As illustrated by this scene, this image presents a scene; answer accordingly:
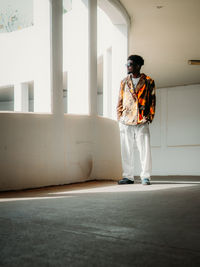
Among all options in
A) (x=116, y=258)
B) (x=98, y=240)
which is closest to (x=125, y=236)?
(x=98, y=240)

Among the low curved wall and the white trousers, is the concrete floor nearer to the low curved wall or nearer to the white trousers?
the low curved wall

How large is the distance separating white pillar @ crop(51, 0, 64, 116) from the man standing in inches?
35.5

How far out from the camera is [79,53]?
5.36m

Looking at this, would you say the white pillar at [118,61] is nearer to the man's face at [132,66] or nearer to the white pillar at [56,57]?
the man's face at [132,66]

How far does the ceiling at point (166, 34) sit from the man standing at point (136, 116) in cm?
241

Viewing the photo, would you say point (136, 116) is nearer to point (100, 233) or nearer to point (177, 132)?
point (100, 233)

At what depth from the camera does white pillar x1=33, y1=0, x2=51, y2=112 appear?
4570 millimetres

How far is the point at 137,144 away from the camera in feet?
15.0

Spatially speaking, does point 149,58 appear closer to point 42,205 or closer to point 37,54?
point 37,54

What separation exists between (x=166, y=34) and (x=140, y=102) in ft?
13.8

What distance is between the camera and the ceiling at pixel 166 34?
6523 millimetres

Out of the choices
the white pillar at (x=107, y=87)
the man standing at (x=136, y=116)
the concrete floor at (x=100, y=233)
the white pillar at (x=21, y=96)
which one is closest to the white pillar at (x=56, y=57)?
the man standing at (x=136, y=116)

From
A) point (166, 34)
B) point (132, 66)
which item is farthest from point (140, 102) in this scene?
point (166, 34)

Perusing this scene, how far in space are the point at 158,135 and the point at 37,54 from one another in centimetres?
604
